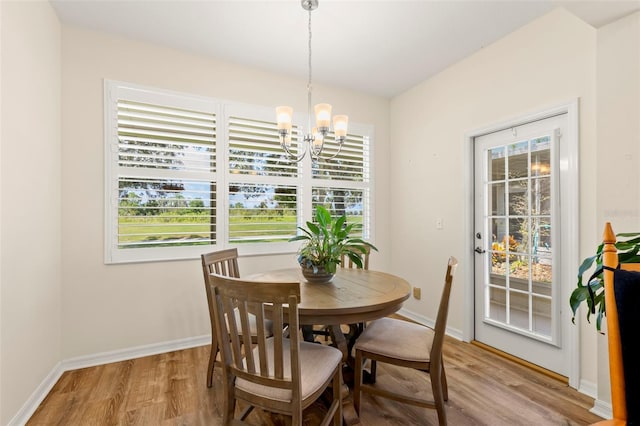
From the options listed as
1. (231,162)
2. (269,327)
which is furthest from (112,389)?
(231,162)

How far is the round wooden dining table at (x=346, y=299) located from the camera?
1654mm

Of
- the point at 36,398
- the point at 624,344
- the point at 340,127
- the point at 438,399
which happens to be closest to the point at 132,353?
the point at 36,398

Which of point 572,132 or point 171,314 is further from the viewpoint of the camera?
point 171,314

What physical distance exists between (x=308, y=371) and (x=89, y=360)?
2.20 metres

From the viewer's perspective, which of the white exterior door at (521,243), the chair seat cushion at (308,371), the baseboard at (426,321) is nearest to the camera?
the chair seat cushion at (308,371)

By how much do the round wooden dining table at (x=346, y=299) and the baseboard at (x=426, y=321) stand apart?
1384mm

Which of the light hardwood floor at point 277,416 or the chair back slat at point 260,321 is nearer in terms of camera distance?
the chair back slat at point 260,321

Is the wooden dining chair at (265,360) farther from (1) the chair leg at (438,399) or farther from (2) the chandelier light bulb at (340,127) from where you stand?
(2) the chandelier light bulb at (340,127)

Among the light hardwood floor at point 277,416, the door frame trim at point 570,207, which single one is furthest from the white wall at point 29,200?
the door frame trim at point 570,207

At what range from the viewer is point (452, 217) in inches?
128

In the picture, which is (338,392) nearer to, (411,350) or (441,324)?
(411,350)

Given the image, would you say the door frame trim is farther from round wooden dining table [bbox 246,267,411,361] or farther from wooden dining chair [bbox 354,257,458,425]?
round wooden dining table [bbox 246,267,411,361]

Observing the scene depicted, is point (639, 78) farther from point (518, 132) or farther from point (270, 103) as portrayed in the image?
point (270, 103)

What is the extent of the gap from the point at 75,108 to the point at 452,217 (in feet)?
11.9
